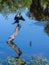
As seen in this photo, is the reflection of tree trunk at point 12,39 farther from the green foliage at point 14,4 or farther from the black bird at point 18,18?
the green foliage at point 14,4

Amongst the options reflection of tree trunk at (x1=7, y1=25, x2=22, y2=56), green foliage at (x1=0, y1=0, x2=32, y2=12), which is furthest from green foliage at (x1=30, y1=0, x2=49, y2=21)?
reflection of tree trunk at (x1=7, y1=25, x2=22, y2=56)

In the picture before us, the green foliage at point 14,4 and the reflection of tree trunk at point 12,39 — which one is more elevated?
the green foliage at point 14,4

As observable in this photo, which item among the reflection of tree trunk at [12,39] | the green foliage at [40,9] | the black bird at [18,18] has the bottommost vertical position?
the reflection of tree trunk at [12,39]

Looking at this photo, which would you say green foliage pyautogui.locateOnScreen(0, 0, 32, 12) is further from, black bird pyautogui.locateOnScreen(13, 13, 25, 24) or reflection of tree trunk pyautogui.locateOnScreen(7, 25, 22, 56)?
reflection of tree trunk pyautogui.locateOnScreen(7, 25, 22, 56)

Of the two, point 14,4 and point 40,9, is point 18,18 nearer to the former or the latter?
point 14,4

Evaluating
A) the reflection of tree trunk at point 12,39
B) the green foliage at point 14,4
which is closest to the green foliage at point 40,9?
the green foliage at point 14,4

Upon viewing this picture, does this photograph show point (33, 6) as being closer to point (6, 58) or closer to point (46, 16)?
point (46, 16)

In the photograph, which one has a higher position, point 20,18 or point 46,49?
point 20,18

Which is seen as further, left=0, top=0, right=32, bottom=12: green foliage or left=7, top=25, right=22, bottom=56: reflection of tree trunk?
left=0, top=0, right=32, bottom=12: green foliage

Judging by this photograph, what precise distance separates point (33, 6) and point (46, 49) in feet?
2.11

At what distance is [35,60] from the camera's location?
3.14 metres

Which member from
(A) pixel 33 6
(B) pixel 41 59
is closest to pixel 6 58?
(B) pixel 41 59

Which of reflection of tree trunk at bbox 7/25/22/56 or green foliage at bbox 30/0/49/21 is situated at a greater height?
green foliage at bbox 30/0/49/21

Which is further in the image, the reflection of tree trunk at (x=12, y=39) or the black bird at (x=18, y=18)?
the black bird at (x=18, y=18)
